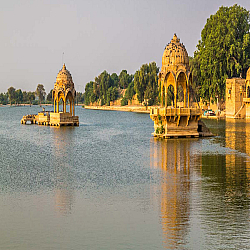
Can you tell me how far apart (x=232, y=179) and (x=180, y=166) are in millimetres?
5144

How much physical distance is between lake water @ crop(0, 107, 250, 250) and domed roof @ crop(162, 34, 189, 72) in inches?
459

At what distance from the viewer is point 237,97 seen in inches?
3095

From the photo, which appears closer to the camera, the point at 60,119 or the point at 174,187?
the point at 174,187

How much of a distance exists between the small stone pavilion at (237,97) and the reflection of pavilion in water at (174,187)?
39.8 m

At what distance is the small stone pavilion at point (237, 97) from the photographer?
253ft

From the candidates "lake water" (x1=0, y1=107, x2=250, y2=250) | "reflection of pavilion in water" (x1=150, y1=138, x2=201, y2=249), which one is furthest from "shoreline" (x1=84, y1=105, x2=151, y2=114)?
"lake water" (x1=0, y1=107, x2=250, y2=250)

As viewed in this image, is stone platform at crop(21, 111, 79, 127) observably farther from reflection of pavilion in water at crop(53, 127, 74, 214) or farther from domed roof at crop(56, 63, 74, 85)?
reflection of pavilion in water at crop(53, 127, 74, 214)

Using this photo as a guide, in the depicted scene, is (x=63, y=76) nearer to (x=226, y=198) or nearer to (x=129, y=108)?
(x=226, y=198)

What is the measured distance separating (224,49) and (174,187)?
65830mm

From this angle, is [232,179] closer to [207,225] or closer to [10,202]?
[207,225]


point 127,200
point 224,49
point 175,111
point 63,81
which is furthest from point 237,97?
point 127,200

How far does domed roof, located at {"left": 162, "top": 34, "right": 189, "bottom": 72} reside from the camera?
44.6 metres

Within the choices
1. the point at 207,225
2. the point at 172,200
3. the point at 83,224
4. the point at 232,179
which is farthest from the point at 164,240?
the point at 232,179

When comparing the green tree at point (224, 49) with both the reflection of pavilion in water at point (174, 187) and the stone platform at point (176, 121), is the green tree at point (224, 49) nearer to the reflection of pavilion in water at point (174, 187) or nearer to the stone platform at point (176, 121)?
the stone platform at point (176, 121)
